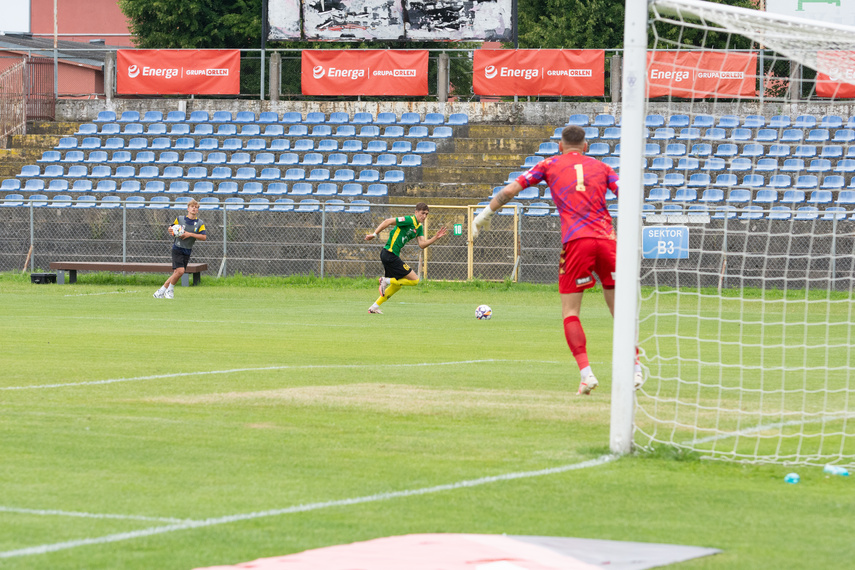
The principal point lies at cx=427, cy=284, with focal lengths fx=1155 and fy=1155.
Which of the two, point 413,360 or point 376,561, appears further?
point 413,360

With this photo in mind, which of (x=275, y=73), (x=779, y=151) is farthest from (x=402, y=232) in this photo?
(x=275, y=73)

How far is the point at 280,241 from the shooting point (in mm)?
29625

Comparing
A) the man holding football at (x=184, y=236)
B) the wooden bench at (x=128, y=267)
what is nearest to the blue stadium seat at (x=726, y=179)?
the man holding football at (x=184, y=236)

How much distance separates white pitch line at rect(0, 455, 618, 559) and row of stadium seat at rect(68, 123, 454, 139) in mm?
26958

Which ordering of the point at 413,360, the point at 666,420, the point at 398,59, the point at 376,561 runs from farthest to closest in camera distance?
the point at 398,59 < the point at 413,360 < the point at 666,420 < the point at 376,561

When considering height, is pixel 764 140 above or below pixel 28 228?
above

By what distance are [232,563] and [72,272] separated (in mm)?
25545


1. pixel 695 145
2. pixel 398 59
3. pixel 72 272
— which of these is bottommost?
pixel 72 272

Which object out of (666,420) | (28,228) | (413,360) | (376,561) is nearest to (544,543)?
(376,561)

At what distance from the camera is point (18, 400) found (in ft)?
28.9

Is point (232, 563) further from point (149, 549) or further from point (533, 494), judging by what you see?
point (533, 494)

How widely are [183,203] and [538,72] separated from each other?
34.8ft

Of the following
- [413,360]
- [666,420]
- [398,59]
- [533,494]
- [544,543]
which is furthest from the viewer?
[398,59]

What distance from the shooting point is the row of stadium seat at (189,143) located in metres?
32.8
